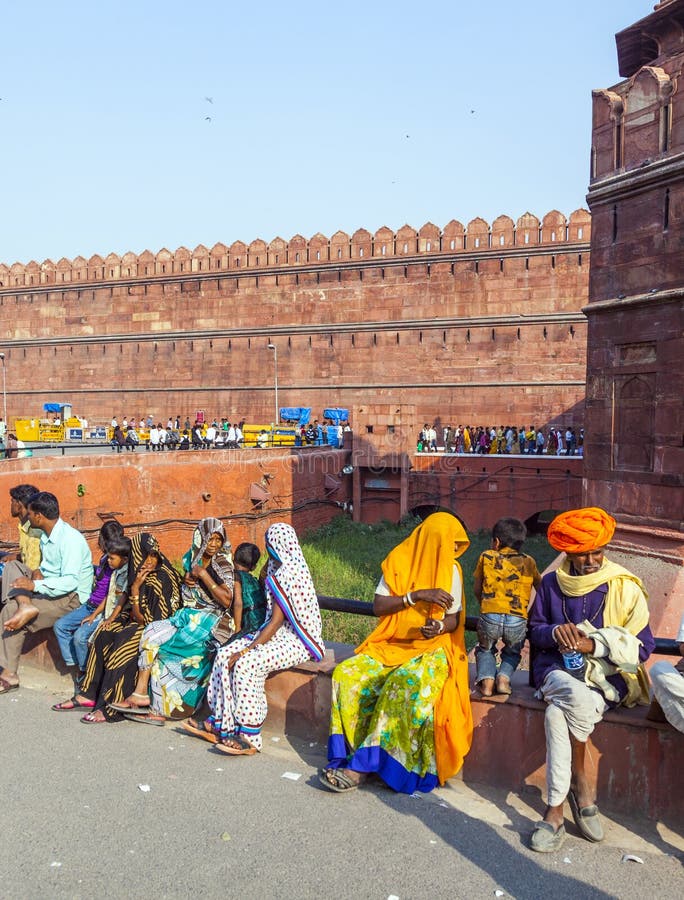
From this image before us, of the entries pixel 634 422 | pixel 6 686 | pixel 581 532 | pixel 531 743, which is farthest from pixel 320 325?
pixel 531 743

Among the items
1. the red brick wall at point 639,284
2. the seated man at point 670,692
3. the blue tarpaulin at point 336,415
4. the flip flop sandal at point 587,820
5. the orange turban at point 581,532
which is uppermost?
the red brick wall at point 639,284

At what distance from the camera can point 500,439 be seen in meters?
19.8

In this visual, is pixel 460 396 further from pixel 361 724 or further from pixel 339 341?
pixel 361 724

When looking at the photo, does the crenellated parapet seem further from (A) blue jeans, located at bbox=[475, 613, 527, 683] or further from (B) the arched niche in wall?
(A) blue jeans, located at bbox=[475, 613, 527, 683]

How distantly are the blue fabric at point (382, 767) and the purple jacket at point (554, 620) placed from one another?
0.54 m

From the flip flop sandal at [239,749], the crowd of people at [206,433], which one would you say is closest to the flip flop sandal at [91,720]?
the flip flop sandal at [239,749]

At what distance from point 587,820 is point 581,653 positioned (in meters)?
0.51

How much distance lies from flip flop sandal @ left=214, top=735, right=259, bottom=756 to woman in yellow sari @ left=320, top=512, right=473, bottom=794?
39 cm

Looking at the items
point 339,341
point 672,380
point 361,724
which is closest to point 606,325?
point 672,380

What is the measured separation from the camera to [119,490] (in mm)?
11984

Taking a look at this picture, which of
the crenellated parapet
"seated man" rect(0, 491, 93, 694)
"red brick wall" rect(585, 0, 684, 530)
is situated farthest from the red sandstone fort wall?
"seated man" rect(0, 491, 93, 694)

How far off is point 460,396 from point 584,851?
19624 mm

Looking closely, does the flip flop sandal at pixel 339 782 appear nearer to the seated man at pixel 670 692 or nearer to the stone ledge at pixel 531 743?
the stone ledge at pixel 531 743

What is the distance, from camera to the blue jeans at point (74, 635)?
3812mm
